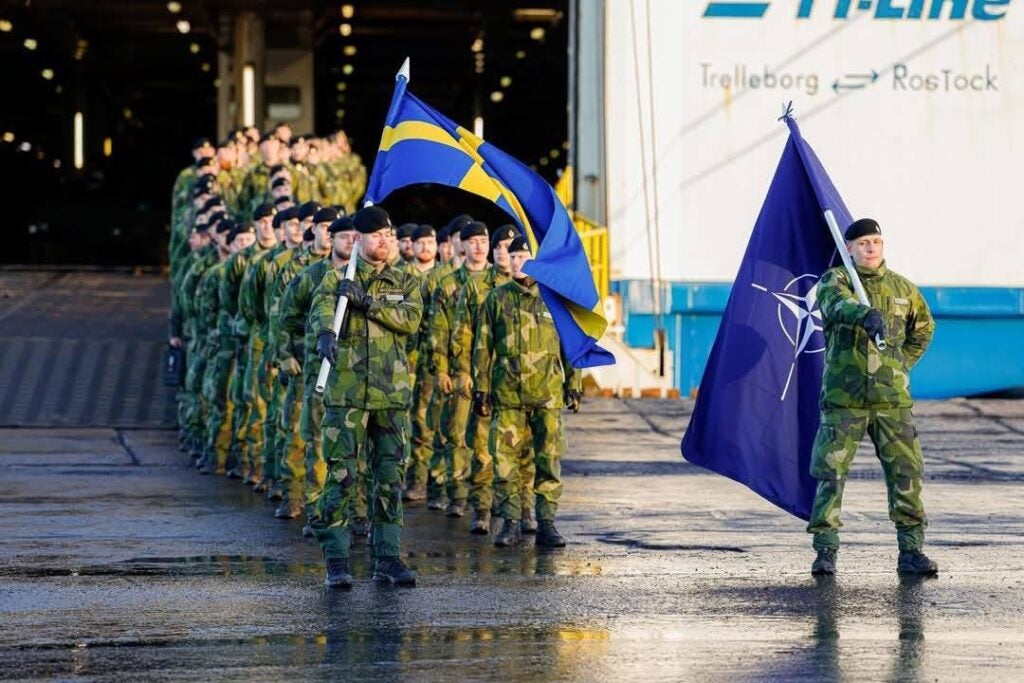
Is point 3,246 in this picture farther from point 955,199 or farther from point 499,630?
point 499,630

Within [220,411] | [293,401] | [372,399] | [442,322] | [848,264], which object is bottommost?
[220,411]

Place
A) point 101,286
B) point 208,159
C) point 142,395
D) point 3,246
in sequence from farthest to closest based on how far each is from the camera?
point 3,246, point 101,286, point 208,159, point 142,395

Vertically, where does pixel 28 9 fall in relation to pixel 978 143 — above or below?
above

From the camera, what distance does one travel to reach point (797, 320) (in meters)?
12.4

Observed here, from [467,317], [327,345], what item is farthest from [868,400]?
[467,317]

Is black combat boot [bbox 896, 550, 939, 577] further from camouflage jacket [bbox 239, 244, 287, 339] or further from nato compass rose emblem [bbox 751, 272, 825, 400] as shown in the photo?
camouflage jacket [bbox 239, 244, 287, 339]

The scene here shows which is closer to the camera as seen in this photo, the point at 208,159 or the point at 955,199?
the point at 208,159

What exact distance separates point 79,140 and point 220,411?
40986mm

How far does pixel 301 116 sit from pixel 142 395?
20.9m

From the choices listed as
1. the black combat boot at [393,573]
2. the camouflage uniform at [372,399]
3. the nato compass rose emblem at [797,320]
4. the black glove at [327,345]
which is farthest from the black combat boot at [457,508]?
the black glove at [327,345]

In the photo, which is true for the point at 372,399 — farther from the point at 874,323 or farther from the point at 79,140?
the point at 79,140

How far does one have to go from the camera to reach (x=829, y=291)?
11.6 metres

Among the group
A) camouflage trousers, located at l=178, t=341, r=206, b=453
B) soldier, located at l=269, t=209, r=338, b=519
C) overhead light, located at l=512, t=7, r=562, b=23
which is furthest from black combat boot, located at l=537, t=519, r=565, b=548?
overhead light, located at l=512, t=7, r=562, b=23

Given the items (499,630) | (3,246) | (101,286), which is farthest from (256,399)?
(3,246)
